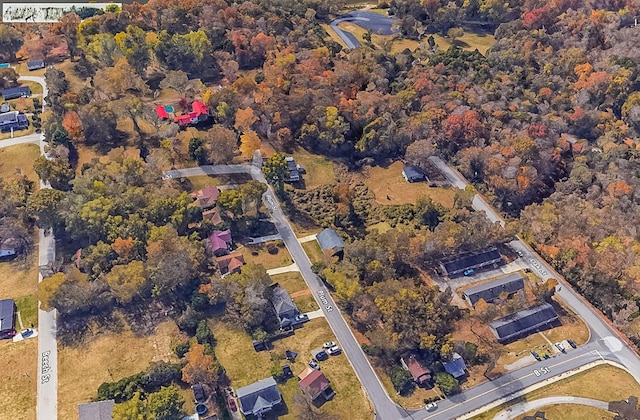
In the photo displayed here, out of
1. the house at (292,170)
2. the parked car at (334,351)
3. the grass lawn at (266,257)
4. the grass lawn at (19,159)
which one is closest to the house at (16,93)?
the grass lawn at (19,159)

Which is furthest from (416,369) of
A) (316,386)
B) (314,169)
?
(314,169)

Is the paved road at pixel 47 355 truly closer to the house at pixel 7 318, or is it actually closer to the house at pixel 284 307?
the house at pixel 7 318

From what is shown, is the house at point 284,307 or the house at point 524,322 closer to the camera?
the house at point 524,322

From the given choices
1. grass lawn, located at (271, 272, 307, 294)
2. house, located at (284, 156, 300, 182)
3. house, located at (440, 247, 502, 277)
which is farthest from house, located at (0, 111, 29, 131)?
house, located at (440, 247, 502, 277)

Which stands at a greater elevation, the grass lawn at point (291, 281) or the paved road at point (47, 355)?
the grass lawn at point (291, 281)

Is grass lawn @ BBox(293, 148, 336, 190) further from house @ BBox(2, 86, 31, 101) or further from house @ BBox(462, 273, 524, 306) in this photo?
house @ BBox(2, 86, 31, 101)

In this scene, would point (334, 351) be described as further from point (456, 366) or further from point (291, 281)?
point (456, 366)

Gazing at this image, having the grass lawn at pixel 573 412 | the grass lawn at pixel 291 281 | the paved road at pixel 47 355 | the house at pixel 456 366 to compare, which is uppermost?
the grass lawn at pixel 573 412

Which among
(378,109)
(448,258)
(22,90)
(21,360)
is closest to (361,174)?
(378,109)
